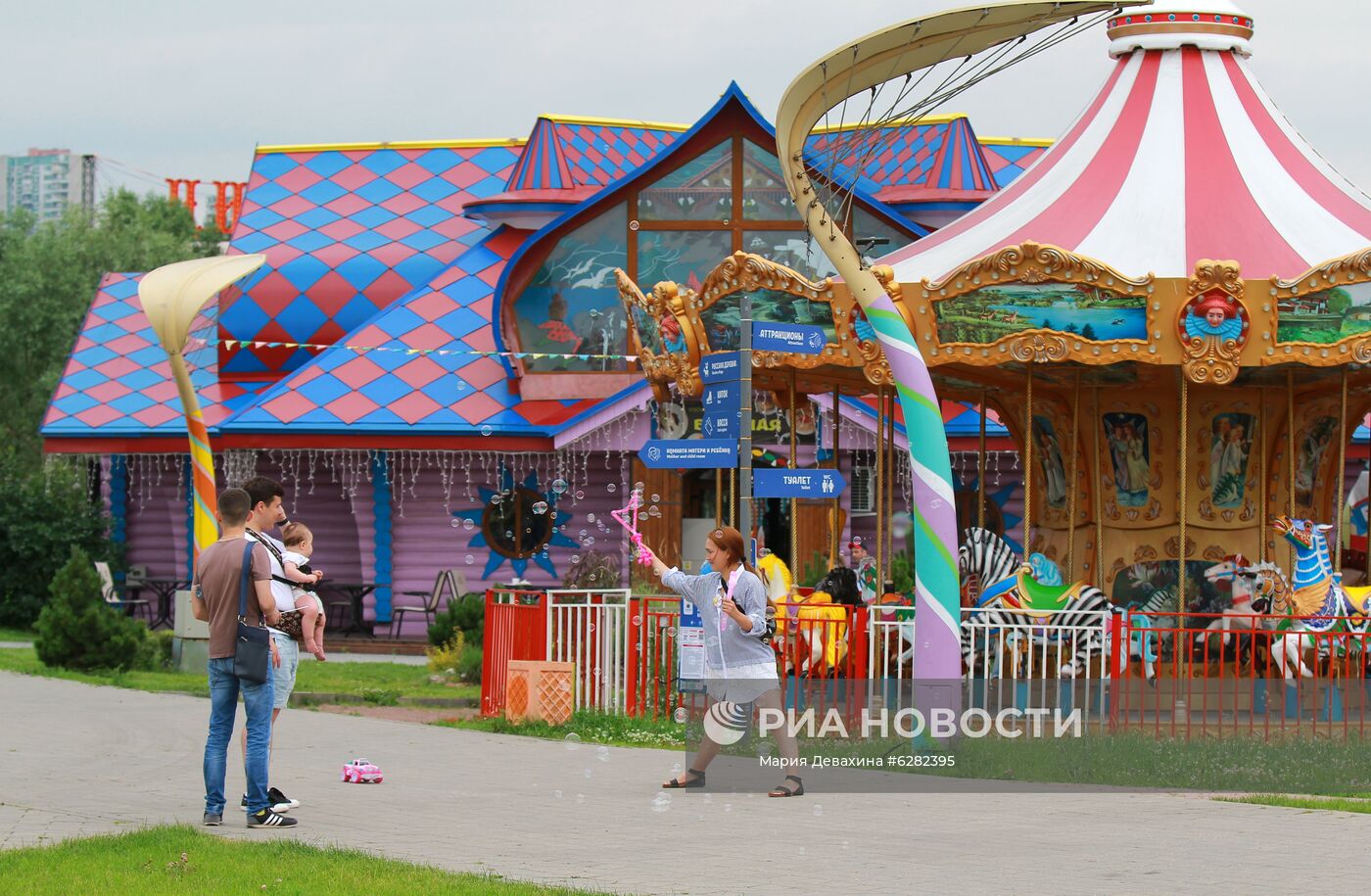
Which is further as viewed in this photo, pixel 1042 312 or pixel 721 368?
pixel 1042 312

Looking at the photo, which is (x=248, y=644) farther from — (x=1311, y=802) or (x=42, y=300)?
(x=42, y=300)

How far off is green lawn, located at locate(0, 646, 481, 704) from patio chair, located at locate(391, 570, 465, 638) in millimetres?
2786

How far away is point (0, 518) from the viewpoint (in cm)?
2955

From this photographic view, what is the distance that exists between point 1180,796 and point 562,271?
1637 cm

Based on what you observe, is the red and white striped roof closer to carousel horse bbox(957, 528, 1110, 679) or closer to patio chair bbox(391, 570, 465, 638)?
carousel horse bbox(957, 528, 1110, 679)

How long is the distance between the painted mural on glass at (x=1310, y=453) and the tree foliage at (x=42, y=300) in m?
27.4

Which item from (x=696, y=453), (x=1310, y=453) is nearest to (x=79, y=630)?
(x=696, y=453)

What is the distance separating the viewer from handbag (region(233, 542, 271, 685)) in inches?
377

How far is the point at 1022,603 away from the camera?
16203 mm

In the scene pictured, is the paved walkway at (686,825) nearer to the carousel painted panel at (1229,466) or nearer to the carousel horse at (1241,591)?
the carousel horse at (1241,591)

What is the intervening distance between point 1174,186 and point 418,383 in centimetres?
1230

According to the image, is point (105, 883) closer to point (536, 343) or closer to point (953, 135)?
point (536, 343)

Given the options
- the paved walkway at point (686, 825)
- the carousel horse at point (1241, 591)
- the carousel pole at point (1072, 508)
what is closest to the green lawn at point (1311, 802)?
the paved walkway at point (686, 825)

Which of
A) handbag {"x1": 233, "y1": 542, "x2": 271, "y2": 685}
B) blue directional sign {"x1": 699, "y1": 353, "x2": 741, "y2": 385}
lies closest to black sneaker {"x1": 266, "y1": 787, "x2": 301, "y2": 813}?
handbag {"x1": 233, "y1": 542, "x2": 271, "y2": 685}
